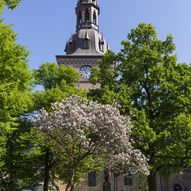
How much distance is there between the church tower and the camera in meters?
50.7

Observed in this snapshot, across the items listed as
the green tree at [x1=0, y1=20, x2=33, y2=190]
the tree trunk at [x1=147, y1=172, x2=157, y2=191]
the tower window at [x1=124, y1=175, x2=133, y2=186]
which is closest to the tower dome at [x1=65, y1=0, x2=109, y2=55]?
the tower window at [x1=124, y1=175, x2=133, y2=186]

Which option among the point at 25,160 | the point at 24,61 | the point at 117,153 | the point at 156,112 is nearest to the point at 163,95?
the point at 156,112

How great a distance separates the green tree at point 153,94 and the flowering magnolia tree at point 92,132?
3.67 metres

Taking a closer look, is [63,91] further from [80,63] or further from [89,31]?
[89,31]

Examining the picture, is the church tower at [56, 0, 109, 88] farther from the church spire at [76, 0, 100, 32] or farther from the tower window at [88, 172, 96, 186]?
the tower window at [88, 172, 96, 186]

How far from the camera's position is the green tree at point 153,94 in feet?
69.4

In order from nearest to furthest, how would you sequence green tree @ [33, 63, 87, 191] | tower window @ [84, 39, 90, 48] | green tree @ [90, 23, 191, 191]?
green tree @ [90, 23, 191, 191]
green tree @ [33, 63, 87, 191]
tower window @ [84, 39, 90, 48]

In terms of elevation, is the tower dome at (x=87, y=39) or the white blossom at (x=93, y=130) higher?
the tower dome at (x=87, y=39)

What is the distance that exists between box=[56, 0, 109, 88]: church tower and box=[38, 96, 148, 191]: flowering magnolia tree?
104 feet

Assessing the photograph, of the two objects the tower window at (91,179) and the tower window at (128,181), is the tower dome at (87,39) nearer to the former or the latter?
the tower window at (91,179)

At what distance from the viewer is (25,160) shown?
87.9 ft

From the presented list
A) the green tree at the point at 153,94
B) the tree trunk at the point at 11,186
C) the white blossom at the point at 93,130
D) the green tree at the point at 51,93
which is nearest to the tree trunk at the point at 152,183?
the green tree at the point at 153,94

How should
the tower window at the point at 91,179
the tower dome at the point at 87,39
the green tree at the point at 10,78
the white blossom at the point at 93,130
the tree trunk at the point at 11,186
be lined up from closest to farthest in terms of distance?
1. the white blossom at the point at 93,130
2. the green tree at the point at 10,78
3. the tree trunk at the point at 11,186
4. the tower window at the point at 91,179
5. the tower dome at the point at 87,39

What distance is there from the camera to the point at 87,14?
55.7 metres
